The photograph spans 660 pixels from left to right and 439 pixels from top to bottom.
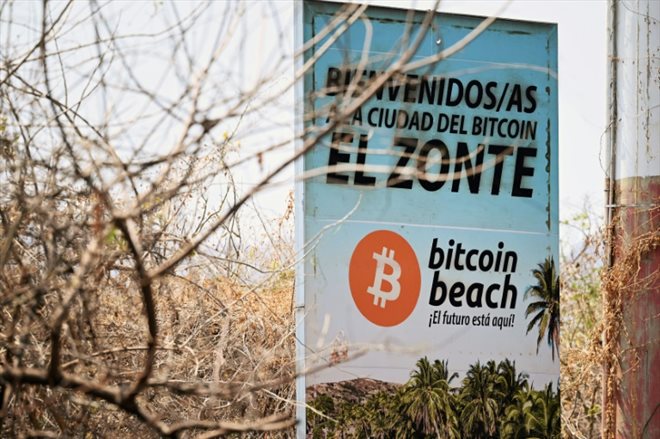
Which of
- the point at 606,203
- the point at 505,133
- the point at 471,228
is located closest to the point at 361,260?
the point at 471,228

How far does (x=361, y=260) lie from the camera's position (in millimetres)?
8266

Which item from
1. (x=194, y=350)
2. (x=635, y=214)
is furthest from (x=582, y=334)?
(x=194, y=350)

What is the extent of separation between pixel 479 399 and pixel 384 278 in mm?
1120

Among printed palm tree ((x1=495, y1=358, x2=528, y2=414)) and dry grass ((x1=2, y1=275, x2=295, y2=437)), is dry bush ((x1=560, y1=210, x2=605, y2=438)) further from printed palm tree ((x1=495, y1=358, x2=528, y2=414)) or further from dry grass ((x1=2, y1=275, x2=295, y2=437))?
dry grass ((x1=2, y1=275, x2=295, y2=437))

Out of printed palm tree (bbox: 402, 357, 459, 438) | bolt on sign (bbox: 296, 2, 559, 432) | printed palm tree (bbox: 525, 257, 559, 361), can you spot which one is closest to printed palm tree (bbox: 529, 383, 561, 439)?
bolt on sign (bbox: 296, 2, 559, 432)

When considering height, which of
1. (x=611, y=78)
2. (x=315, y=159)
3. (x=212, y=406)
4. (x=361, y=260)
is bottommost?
(x=212, y=406)

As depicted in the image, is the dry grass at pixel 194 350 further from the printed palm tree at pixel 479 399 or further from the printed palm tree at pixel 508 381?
the printed palm tree at pixel 508 381

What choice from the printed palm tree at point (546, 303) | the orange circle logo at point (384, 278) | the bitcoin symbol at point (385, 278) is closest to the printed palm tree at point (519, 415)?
the printed palm tree at point (546, 303)

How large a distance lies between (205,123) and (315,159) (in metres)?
3.97

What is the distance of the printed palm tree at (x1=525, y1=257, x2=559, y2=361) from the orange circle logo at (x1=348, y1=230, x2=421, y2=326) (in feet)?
3.19

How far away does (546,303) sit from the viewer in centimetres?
895

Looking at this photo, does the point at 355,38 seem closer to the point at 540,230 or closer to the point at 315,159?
the point at 315,159

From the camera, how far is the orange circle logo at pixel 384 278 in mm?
8250

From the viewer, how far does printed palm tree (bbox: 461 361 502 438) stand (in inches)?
338
